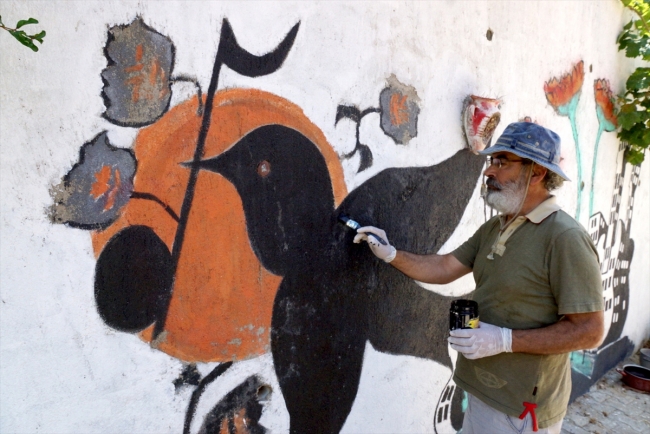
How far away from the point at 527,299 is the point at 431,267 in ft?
1.85

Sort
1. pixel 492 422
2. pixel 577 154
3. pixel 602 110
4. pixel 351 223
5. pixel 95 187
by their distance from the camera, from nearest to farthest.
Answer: pixel 95 187, pixel 492 422, pixel 351 223, pixel 577 154, pixel 602 110

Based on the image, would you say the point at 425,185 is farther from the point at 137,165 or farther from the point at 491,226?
the point at 137,165

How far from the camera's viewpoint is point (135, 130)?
173 cm

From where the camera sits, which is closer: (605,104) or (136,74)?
(136,74)

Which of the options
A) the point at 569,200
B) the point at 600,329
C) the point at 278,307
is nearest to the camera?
the point at 600,329

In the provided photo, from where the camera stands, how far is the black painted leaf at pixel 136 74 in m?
1.66

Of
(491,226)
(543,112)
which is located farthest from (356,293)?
(543,112)

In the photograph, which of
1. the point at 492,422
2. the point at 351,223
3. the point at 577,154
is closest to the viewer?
the point at 492,422

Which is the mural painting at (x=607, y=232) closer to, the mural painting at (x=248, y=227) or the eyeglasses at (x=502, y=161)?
the mural painting at (x=248, y=227)

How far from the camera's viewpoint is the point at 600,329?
1967 millimetres

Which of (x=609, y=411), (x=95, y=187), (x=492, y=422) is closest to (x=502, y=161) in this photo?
(x=492, y=422)

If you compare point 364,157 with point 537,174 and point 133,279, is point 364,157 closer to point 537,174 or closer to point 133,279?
point 537,174

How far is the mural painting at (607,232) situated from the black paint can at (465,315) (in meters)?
2.39

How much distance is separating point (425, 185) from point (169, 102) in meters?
1.61
